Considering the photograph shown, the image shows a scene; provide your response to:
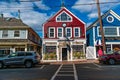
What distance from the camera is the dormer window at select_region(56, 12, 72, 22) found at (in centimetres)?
3994

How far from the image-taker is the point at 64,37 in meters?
39.4

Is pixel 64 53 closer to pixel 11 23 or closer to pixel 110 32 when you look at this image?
pixel 110 32

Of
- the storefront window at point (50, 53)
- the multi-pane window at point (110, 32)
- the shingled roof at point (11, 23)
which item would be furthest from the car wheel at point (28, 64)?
the multi-pane window at point (110, 32)

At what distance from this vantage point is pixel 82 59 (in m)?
38.7

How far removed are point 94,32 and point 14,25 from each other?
13.4 m

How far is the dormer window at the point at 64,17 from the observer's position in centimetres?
3994

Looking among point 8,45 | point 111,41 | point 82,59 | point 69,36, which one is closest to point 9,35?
point 8,45

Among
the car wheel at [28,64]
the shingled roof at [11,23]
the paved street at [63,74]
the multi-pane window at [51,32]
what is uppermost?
the shingled roof at [11,23]

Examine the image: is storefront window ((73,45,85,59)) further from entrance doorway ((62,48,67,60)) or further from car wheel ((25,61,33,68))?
car wheel ((25,61,33,68))

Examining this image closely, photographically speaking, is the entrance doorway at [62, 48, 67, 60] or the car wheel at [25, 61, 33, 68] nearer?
the car wheel at [25, 61, 33, 68]

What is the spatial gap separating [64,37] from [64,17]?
10.9 feet

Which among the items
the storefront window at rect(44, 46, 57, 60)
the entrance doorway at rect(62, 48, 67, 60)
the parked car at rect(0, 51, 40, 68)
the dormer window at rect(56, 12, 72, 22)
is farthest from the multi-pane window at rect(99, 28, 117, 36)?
the parked car at rect(0, 51, 40, 68)

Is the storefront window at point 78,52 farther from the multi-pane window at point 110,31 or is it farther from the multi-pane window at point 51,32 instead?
the multi-pane window at point 110,31

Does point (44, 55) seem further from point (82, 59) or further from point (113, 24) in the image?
point (113, 24)
